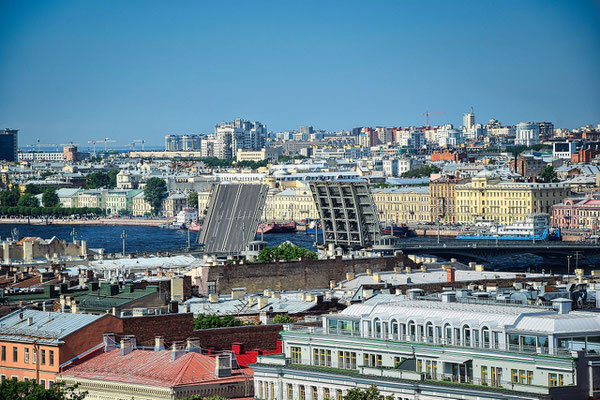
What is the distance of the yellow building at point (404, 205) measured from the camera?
110625 millimetres

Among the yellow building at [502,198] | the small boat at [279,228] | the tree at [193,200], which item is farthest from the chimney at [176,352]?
the tree at [193,200]

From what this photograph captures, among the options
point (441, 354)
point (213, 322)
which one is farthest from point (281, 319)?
point (441, 354)

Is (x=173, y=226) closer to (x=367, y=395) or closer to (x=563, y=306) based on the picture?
(x=563, y=306)

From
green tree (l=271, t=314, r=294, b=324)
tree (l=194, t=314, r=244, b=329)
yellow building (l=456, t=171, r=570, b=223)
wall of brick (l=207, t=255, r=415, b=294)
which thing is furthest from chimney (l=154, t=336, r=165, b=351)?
yellow building (l=456, t=171, r=570, b=223)

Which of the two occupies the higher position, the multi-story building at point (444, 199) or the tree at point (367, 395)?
the multi-story building at point (444, 199)

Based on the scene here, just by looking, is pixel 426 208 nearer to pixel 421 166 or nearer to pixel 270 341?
pixel 421 166

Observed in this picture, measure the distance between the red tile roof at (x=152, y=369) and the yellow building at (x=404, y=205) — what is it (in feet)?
292

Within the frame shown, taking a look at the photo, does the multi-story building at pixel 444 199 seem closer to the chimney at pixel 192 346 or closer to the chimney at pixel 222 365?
the chimney at pixel 192 346

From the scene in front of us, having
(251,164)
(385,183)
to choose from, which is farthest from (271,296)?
(251,164)

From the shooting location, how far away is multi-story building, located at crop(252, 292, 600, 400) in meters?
15.4

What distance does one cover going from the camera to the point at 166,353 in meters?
19.8

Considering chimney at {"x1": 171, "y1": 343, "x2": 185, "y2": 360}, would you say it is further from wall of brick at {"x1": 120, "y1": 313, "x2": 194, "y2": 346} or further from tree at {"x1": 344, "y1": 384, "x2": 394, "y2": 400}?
tree at {"x1": 344, "y1": 384, "x2": 394, "y2": 400}

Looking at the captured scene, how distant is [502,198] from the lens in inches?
3979

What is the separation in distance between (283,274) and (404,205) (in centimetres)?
7622
